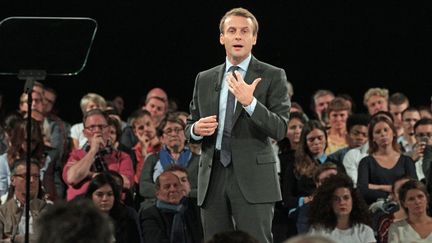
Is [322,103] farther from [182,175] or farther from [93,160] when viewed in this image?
[93,160]

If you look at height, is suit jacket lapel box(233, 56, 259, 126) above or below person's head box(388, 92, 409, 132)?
below

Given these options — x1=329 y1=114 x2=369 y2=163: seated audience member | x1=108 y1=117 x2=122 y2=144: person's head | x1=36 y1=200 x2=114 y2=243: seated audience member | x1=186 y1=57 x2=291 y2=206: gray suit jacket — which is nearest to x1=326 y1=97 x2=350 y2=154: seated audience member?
x1=329 y1=114 x2=369 y2=163: seated audience member

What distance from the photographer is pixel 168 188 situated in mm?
7500

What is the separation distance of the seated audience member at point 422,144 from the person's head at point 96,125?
8.11 ft

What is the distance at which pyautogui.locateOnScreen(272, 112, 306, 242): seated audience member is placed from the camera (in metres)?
7.80

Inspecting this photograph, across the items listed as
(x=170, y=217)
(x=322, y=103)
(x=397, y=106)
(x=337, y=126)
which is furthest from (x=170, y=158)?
(x=397, y=106)

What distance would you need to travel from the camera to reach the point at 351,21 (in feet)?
36.4

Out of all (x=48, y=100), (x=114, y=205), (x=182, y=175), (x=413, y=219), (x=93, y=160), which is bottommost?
(x=413, y=219)

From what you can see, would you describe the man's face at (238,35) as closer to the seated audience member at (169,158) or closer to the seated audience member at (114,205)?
the seated audience member at (114,205)

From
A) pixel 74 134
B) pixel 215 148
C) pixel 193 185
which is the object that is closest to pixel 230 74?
pixel 215 148

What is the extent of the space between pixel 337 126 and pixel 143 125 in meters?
1.66

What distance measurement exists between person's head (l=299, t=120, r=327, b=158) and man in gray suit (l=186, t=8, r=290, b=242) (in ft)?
9.33

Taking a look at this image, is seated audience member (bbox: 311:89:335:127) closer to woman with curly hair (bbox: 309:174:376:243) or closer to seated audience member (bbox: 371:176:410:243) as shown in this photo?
seated audience member (bbox: 371:176:410:243)

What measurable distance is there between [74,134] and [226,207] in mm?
4065
